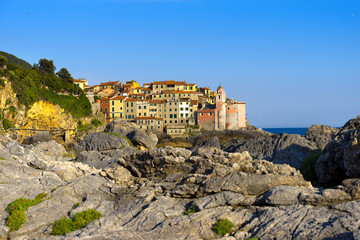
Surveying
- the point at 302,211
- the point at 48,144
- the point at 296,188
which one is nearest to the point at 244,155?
the point at 296,188

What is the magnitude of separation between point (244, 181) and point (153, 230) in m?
3.40

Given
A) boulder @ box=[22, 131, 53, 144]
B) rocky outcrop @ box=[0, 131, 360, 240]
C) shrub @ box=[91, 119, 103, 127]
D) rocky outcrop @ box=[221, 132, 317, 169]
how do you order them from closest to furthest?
rocky outcrop @ box=[0, 131, 360, 240] → rocky outcrop @ box=[221, 132, 317, 169] → boulder @ box=[22, 131, 53, 144] → shrub @ box=[91, 119, 103, 127]

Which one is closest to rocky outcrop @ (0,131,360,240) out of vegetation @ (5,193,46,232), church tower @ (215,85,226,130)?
vegetation @ (5,193,46,232)

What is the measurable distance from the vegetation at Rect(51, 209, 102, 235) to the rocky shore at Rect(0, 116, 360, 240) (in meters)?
0.26

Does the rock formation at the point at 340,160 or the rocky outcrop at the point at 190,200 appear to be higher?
the rock formation at the point at 340,160

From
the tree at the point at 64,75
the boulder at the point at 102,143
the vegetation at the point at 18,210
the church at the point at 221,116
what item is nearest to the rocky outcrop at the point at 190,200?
the vegetation at the point at 18,210

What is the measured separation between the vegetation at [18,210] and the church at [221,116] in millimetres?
96811

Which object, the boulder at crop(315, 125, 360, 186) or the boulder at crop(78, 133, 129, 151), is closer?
the boulder at crop(315, 125, 360, 186)

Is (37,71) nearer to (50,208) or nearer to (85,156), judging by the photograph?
(85,156)

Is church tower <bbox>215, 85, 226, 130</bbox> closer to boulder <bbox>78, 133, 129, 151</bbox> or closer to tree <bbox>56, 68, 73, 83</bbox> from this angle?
tree <bbox>56, 68, 73, 83</bbox>

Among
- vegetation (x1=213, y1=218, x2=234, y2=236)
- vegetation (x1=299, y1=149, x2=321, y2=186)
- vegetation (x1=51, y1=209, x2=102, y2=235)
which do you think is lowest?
vegetation (x1=51, y1=209, x2=102, y2=235)

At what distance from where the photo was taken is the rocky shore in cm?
977

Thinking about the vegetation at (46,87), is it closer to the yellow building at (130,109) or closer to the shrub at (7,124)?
the shrub at (7,124)

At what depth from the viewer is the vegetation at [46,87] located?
228 feet
